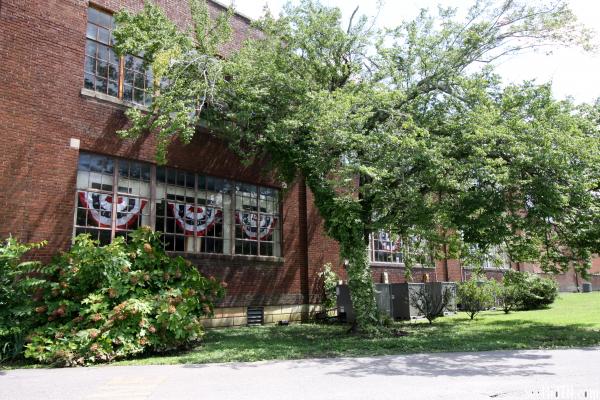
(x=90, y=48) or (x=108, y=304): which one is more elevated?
(x=90, y=48)

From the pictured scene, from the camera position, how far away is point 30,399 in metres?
6.40

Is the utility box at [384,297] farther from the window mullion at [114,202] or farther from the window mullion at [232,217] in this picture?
the window mullion at [114,202]

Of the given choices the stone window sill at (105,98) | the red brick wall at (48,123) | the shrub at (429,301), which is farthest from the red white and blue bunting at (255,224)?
the shrub at (429,301)

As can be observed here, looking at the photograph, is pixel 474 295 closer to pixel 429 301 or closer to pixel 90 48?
pixel 429 301

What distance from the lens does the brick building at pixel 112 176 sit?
11.4 meters

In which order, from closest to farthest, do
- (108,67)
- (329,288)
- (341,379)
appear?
(341,379) → (108,67) → (329,288)

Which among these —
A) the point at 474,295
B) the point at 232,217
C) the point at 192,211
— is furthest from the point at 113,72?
the point at 474,295

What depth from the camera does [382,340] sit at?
11.4 meters

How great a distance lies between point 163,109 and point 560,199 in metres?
8.77

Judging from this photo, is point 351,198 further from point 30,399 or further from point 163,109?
point 30,399

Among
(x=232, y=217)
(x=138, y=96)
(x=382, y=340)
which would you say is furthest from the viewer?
(x=232, y=217)

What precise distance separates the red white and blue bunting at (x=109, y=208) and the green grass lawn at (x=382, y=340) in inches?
147

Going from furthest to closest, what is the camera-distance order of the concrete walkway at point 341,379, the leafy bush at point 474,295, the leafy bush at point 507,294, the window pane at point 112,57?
the leafy bush at point 507,294
the leafy bush at point 474,295
the window pane at point 112,57
the concrete walkway at point 341,379

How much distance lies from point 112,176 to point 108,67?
2968 millimetres
